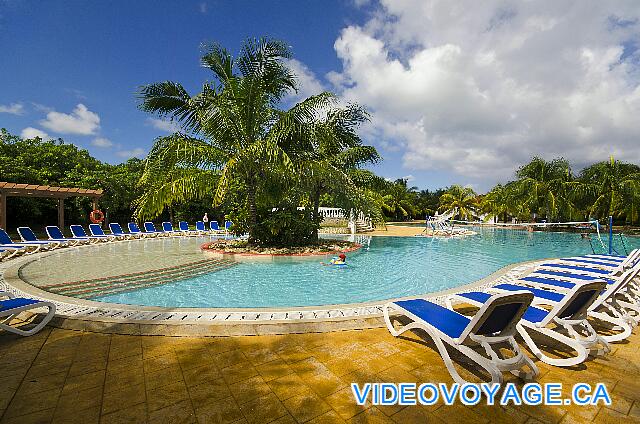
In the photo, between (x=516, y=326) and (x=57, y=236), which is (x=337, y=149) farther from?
(x=57, y=236)

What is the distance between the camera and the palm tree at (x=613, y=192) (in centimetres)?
2520

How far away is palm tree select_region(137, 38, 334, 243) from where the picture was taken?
10820 millimetres

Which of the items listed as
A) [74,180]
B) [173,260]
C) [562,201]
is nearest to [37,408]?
[173,260]

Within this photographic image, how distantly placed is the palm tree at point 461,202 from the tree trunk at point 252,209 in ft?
116

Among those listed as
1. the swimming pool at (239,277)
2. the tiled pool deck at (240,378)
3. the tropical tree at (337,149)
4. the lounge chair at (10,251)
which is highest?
the tropical tree at (337,149)

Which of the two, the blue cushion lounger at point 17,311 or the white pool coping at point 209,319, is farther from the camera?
the white pool coping at point 209,319

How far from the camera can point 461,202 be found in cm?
4328

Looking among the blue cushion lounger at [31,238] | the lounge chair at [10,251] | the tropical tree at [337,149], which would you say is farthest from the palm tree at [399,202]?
the lounge chair at [10,251]

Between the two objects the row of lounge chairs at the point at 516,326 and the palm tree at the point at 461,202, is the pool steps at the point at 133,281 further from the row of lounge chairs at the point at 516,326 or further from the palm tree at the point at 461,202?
the palm tree at the point at 461,202

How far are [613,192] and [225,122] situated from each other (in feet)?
106

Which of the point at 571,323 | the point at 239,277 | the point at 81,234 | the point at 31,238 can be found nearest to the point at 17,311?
the point at 239,277

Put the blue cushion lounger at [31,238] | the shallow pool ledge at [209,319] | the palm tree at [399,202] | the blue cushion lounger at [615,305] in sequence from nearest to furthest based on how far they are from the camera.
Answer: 1. the blue cushion lounger at [615,305]
2. the shallow pool ledge at [209,319]
3. the blue cushion lounger at [31,238]
4. the palm tree at [399,202]

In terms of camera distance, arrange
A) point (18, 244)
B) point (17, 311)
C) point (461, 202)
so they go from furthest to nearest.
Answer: point (461, 202), point (18, 244), point (17, 311)

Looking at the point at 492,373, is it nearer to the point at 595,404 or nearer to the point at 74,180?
the point at 595,404
